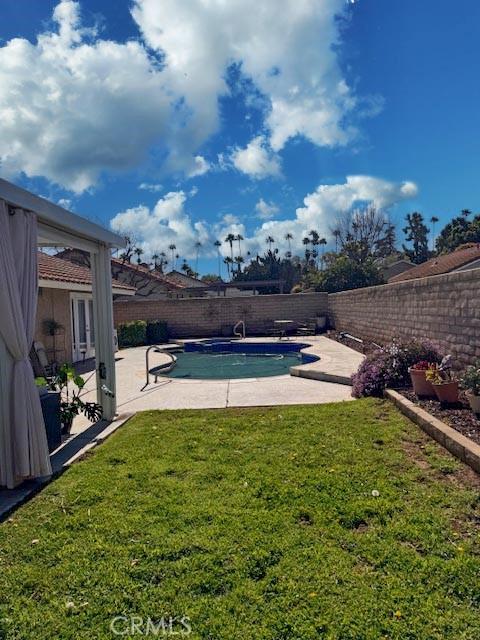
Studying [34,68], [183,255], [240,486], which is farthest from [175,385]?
[183,255]

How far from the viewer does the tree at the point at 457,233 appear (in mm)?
48469

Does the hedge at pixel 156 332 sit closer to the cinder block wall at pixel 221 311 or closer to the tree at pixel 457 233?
the cinder block wall at pixel 221 311

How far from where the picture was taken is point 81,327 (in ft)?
53.7

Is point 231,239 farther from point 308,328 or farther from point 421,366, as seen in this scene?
point 421,366

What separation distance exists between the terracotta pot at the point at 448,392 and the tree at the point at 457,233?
4734cm

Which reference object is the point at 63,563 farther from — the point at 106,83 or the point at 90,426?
the point at 106,83

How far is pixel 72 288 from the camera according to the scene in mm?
13391

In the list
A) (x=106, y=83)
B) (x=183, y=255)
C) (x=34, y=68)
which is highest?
(x=183, y=255)

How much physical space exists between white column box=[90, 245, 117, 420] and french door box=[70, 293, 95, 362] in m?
8.54

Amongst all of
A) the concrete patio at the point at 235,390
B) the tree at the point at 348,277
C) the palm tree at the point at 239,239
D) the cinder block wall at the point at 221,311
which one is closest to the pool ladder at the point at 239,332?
the cinder block wall at the point at 221,311

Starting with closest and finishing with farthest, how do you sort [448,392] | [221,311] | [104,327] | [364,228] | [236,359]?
[448,392] < [104,327] < [236,359] < [221,311] < [364,228]

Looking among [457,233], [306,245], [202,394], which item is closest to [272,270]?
[306,245]

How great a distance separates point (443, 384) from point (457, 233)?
171 ft

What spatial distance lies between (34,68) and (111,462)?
10.0m
